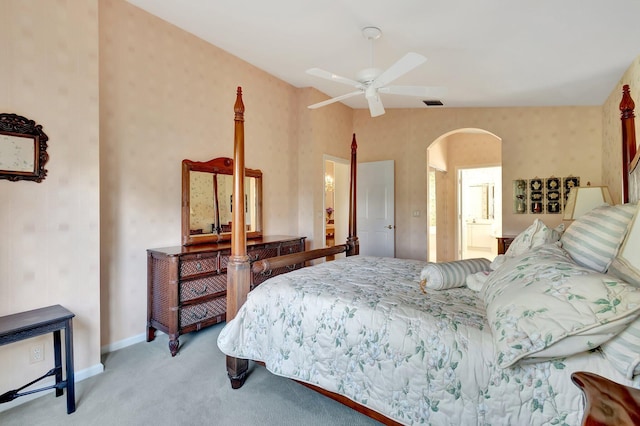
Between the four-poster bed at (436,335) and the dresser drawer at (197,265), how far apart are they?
84cm

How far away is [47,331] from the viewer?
1.88 meters

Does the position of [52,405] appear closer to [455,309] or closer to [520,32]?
[455,309]

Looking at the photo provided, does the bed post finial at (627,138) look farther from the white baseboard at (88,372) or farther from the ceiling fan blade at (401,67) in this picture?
the white baseboard at (88,372)

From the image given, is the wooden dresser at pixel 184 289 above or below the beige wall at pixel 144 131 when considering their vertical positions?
below

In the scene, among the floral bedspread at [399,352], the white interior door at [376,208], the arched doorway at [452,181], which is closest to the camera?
the floral bedspread at [399,352]

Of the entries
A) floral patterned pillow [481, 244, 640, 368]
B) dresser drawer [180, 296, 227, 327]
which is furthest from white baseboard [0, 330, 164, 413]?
floral patterned pillow [481, 244, 640, 368]

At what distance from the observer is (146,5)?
2.85 meters

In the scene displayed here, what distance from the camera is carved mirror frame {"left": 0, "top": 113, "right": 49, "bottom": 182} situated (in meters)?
1.97

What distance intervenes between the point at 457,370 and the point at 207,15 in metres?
3.32

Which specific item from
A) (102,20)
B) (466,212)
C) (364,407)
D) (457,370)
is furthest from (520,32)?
(466,212)

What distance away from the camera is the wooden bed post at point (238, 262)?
6.79ft

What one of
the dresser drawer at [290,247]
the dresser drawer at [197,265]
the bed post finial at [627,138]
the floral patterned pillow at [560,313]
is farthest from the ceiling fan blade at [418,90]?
the dresser drawer at [197,265]

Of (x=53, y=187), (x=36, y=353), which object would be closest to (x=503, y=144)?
(x=53, y=187)

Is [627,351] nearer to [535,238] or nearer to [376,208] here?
[535,238]
